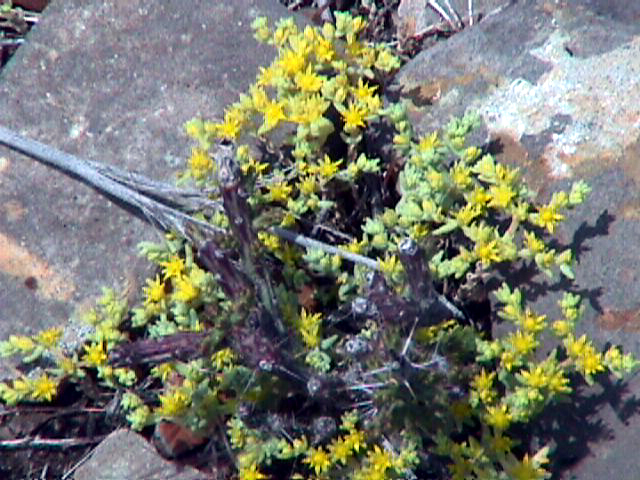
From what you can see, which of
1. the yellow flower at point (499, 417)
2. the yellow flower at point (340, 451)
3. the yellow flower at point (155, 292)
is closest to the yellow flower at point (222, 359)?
the yellow flower at point (155, 292)

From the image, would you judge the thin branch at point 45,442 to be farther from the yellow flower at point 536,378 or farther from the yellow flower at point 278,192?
the yellow flower at point 536,378

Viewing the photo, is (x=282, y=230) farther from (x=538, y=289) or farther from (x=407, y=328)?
(x=538, y=289)

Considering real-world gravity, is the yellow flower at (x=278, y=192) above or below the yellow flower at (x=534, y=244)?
below

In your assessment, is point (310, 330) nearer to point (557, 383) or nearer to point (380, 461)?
point (380, 461)

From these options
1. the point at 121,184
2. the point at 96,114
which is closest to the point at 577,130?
the point at 121,184

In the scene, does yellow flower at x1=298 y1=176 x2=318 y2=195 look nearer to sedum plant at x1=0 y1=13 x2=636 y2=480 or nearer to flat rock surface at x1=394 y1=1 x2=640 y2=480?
sedum plant at x1=0 y1=13 x2=636 y2=480

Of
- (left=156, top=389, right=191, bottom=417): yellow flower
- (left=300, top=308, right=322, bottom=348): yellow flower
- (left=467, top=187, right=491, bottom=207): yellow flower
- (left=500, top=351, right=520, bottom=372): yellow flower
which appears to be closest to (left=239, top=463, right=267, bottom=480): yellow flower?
(left=156, top=389, right=191, bottom=417): yellow flower
